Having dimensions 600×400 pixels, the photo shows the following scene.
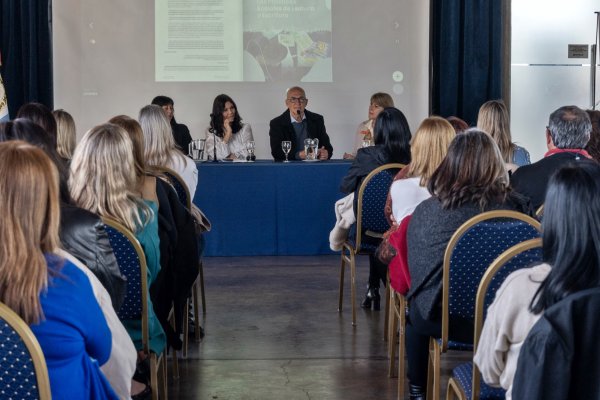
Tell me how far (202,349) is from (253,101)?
469cm

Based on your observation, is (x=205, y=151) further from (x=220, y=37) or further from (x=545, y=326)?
(x=545, y=326)

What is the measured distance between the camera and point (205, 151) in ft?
24.5

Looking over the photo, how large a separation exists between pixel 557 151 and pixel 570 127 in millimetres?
118

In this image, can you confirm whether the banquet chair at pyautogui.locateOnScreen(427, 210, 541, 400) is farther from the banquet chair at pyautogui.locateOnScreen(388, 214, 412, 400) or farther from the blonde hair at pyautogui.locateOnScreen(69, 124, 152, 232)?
the blonde hair at pyautogui.locateOnScreen(69, 124, 152, 232)

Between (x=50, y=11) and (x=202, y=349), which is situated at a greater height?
(x=50, y=11)

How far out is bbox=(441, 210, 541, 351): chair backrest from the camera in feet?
9.36

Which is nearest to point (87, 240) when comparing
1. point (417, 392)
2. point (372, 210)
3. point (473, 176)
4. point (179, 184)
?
point (473, 176)

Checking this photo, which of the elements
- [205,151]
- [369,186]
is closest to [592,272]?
[369,186]

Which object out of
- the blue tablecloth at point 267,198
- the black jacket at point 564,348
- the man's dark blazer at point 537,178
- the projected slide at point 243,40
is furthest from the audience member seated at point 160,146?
the projected slide at point 243,40

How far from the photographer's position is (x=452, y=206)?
3.09 meters

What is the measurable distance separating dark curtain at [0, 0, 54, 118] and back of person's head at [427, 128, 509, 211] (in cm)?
618

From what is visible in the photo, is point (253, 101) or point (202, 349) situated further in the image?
point (253, 101)

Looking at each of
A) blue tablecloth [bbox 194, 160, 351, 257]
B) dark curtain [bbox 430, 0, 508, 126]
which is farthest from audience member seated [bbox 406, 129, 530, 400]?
dark curtain [bbox 430, 0, 508, 126]

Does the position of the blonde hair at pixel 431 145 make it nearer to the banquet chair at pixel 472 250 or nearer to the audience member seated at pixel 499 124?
the banquet chair at pixel 472 250
